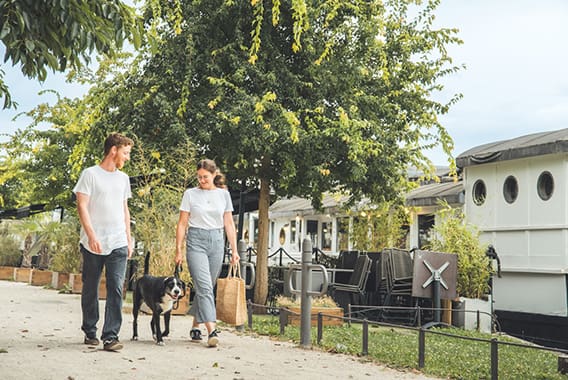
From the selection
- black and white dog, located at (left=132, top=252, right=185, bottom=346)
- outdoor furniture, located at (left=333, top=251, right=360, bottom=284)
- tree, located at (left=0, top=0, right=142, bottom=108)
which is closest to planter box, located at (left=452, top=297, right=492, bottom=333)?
outdoor furniture, located at (left=333, top=251, right=360, bottom=284)

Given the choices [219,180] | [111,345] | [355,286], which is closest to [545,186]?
[355,286]

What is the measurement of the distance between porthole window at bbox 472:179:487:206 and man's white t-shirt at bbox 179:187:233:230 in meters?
14.0

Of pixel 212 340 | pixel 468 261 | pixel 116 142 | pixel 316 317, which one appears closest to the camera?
pixel 116 142

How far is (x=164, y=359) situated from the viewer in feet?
21.0

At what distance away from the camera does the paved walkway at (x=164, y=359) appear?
18.5ft

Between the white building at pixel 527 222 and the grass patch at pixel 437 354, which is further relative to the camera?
the white building at pixel 527 222

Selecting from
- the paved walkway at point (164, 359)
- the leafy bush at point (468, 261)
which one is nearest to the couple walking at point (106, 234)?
the paved walkway at point (164, 359)

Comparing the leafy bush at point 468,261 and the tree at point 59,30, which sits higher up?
the tree at point 59,30

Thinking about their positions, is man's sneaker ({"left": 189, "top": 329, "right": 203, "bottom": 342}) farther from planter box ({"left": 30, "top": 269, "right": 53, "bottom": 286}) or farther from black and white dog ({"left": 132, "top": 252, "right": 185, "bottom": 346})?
planter box ({"left": 30, "top": 269, "right": 53, "bottom": 286})

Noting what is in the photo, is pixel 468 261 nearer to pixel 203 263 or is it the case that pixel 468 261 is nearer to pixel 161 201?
pixel 161 201

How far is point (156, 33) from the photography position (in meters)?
14.7

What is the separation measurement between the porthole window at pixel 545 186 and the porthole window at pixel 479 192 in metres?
2.20

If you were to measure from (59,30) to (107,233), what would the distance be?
82.1 inches

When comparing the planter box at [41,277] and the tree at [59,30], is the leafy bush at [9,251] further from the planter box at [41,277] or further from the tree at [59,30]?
the tree at [59,30]
